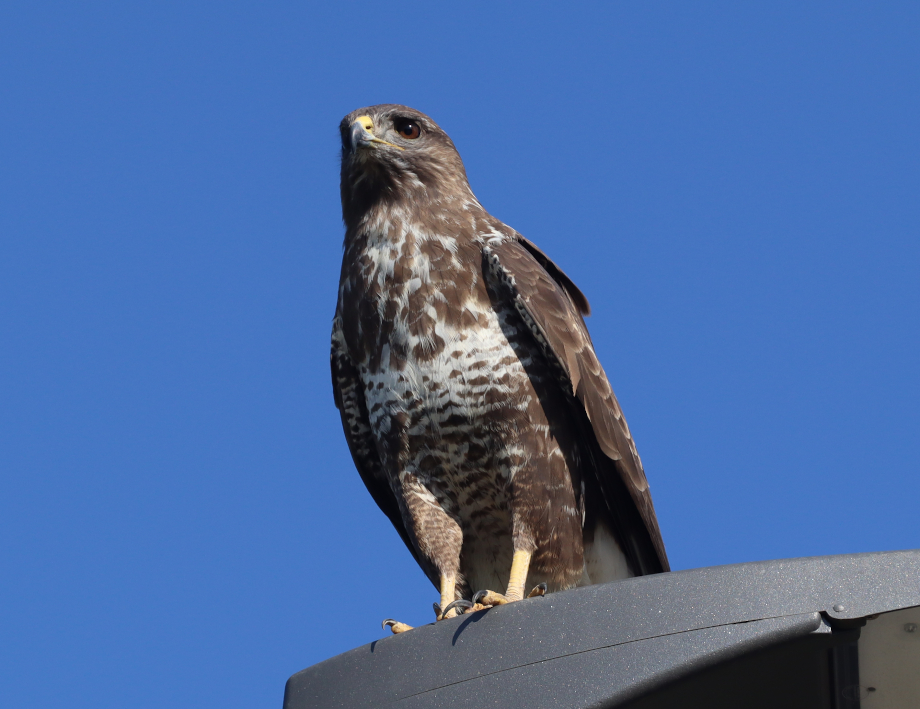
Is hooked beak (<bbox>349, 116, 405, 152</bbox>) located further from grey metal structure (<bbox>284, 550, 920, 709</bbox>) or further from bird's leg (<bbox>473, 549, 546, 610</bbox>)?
grey metal structure (<bbox>284, 550, 920, 709</bbox>)

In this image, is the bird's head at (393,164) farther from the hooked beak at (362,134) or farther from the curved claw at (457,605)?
the curved claw at (457,605)

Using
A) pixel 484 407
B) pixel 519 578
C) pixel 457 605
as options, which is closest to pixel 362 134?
pixel 484 407

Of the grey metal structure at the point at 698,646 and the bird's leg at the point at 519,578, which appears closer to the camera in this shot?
the grey metal structure at the point at 698,646

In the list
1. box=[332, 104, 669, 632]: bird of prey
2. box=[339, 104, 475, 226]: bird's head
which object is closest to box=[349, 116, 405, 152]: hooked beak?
box=[339, 104, 475, 226]: bird's head

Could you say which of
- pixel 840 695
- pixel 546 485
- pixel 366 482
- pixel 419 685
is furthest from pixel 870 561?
pixel 366 482

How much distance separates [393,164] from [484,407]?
1.35m

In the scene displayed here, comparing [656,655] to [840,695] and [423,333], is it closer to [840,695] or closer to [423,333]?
[840,695]

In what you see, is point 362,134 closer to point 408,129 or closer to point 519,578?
point 408,129

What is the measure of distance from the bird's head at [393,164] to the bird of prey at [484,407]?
0.06 metres

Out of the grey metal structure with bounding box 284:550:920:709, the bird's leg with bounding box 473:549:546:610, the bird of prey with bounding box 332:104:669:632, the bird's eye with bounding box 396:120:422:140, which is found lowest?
the grey metal structure with bounding box 284:550:920:709

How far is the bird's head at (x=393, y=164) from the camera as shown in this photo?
16.7 feet

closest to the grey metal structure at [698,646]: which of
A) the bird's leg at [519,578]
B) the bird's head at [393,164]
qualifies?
the bird's leg at [519,578]

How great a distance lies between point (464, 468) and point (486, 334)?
0.57 meters

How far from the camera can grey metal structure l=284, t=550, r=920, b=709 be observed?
2408 mm
